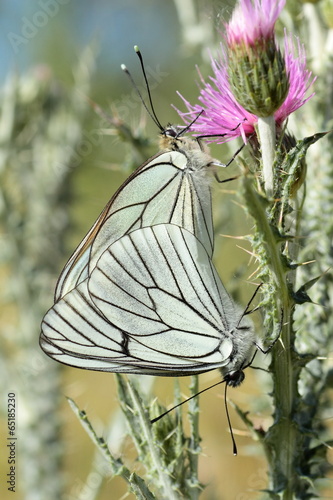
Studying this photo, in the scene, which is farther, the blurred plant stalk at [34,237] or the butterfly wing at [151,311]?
the blurred plant stalk at [34,237]

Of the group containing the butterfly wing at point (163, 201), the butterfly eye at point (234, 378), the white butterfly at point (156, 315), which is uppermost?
the butterfly wing at point (163, 201)

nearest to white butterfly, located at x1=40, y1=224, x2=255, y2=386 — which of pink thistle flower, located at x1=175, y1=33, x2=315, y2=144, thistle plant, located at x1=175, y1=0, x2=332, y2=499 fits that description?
thistle plant, located at x1=175, y1=0, x2=332, y2=499

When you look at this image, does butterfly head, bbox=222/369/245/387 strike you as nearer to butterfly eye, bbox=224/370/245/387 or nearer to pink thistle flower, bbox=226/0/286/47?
butterfly eye, bbox=224/370/245/387

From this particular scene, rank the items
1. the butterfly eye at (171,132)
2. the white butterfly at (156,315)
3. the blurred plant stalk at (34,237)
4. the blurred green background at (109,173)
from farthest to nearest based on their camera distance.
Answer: the blurred plant stalk at (34,237) < the blurred green background at (109,173) < the butterfly eye at (171,132) < the white butterfly at (156,315)

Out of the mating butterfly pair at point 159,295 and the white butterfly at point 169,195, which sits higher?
the white butterfly at point 169,195

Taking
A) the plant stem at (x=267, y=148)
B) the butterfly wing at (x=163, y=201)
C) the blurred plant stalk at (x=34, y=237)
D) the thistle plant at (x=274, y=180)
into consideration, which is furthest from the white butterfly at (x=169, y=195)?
the blurred plant stalk at (x=34, y=237)

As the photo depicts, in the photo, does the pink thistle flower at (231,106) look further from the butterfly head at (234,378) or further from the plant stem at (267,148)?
the butterfly head at (234,378)

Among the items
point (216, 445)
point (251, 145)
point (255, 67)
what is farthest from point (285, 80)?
point (216, 445)
